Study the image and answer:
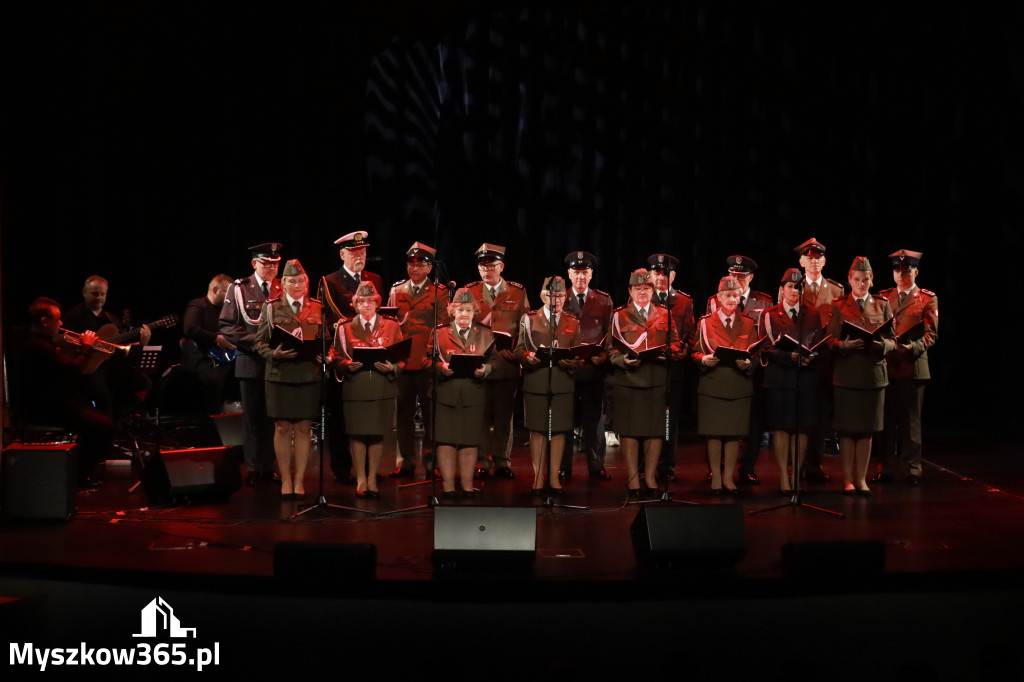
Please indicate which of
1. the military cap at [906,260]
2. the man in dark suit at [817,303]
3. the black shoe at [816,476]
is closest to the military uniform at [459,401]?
the man in dark suit at [817,303]

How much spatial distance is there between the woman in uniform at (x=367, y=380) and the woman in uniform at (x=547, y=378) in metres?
0.97

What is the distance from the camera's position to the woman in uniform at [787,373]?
7.28 meters

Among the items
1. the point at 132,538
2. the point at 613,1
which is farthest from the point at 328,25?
the point at 132,538

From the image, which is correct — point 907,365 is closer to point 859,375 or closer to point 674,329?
point 859,375

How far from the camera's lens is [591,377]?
27.4 feet

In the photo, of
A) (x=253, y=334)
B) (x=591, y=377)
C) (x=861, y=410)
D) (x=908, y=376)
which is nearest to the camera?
(x=861, y=410)

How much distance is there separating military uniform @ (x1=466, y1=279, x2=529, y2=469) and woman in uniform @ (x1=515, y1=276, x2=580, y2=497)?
0.67 metres

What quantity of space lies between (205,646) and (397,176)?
739 centimetres

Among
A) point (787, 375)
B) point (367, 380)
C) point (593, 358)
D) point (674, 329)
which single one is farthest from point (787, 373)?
point (367, 380)

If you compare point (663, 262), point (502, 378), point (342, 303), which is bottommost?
point (502, 378)

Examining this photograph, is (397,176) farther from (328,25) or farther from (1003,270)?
(1003,270)

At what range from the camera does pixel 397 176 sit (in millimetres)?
11266

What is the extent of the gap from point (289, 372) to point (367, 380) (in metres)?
0.55

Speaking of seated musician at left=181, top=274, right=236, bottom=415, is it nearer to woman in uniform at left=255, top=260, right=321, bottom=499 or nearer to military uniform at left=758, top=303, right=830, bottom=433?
woman in uniform at left=255, top=260, right=321, bottom=499
